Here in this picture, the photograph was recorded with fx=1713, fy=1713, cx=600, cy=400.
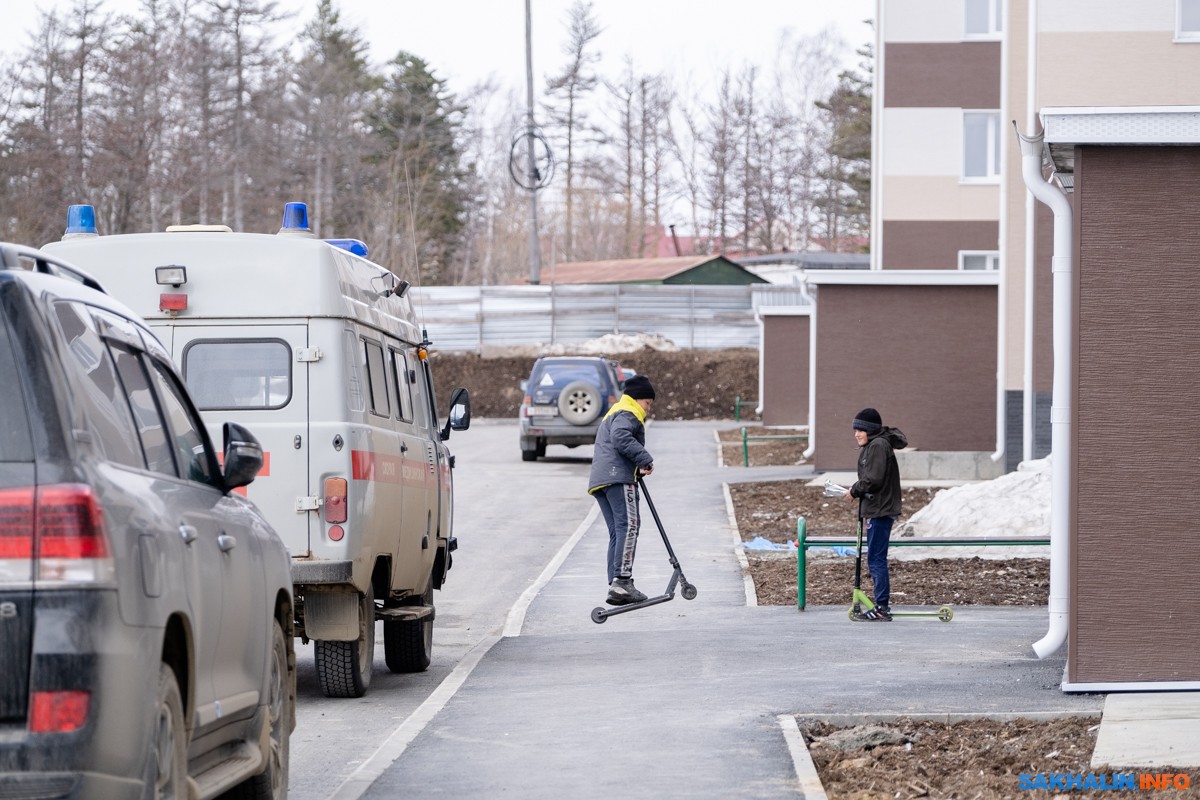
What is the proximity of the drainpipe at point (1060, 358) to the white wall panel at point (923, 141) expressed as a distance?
91.8 feet

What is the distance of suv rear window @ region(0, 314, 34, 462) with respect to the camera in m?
4.41

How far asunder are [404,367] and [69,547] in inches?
299

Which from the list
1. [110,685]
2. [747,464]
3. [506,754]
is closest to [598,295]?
[747,464]

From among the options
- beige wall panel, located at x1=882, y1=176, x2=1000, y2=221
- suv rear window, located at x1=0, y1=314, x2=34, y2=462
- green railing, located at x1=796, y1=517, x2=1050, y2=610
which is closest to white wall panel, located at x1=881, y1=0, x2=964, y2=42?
beige wall panel, located at x1=882, y1=176, x2=1000, y2=221

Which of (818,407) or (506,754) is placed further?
(818,407)

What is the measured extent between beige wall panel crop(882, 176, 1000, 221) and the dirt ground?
584 cm

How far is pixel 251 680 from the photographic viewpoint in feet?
20.3

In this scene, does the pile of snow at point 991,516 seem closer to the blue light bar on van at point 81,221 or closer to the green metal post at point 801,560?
the green metal post at point 801,560

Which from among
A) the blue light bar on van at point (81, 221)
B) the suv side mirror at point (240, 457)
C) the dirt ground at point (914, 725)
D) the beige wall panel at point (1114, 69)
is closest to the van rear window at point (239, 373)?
the blue light bar on van at point (81, 221)

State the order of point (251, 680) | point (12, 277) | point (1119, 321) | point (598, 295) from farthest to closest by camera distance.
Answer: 1. point (598, 295)
2. point (1119, 321)
3. point (251, 680)
4. point (12, 277)

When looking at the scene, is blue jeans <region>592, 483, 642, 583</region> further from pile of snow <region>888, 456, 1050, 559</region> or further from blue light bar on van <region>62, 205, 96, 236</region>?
pile of snow <region>888, 456, 1050, 559</region>

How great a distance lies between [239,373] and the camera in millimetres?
9922

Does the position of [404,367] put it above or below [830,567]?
above

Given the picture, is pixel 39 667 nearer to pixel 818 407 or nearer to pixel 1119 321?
pixel 1119 321
